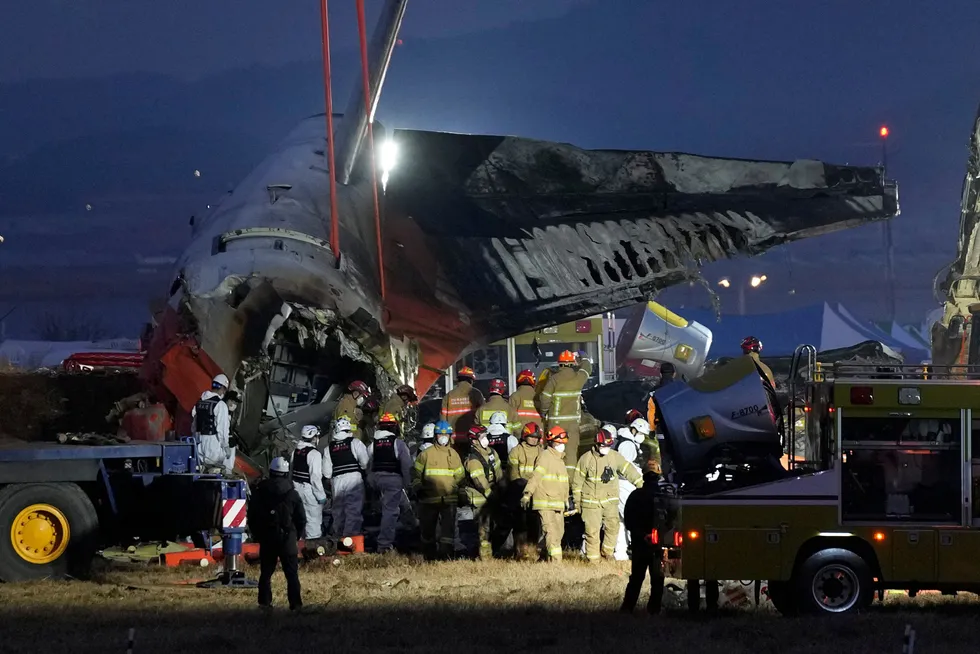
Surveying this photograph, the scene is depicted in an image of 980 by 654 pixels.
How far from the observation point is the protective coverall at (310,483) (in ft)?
59.8

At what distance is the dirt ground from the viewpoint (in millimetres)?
10219

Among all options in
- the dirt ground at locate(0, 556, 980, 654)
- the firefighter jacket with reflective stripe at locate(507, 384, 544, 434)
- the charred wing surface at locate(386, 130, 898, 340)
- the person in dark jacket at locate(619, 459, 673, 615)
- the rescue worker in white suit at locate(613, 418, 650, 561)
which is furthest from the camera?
the charred wing surface at locate(386, 130, 898, 340)

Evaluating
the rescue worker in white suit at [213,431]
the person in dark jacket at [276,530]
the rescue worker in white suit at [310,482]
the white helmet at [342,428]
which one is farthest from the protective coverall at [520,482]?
the person in dark jacket at [276,530]

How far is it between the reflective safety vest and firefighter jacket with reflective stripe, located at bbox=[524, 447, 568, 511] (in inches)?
166

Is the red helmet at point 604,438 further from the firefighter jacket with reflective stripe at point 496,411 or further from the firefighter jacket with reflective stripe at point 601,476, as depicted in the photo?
the firefighter jacket with reflective stripe at point 496,411

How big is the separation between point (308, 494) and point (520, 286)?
702 centimetres

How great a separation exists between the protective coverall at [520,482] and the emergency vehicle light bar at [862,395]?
6963 mm

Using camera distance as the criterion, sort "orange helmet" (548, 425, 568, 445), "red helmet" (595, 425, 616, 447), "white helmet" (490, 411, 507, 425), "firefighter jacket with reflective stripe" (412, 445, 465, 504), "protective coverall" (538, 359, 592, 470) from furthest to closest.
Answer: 1. "protective coverall" (538, 359, 592, 470)
2. "white helmet" (490, 411, 507, 425)
3. "firefighter jacket with reflective stripe" (412, 445, 465, 504)
4. "orange helmet" (548, 425, 568, 445)
5. "red helmet" (595, 425, 616, 447)

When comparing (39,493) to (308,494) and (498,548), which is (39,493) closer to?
(308,494)

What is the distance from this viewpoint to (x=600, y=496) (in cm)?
1722

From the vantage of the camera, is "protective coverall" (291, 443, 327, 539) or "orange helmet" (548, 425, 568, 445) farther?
"protective coverall" (291, 443, 327, 539)

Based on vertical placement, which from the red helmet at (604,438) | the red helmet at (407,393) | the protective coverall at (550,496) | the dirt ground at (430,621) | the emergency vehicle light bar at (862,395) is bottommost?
the dirt ground at (430,621)

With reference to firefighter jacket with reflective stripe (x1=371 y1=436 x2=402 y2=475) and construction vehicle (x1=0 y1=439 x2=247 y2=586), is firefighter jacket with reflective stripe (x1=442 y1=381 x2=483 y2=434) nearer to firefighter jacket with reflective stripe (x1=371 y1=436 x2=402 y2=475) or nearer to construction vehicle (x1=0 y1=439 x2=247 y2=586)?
firefighter jacket with reflective stripe (x1=371 y1=436 x2=402 y2=475)

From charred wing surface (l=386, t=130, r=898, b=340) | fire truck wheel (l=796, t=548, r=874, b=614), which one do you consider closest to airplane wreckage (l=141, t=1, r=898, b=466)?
charred wing surface (l=386, t=130, r=898, b=340)
